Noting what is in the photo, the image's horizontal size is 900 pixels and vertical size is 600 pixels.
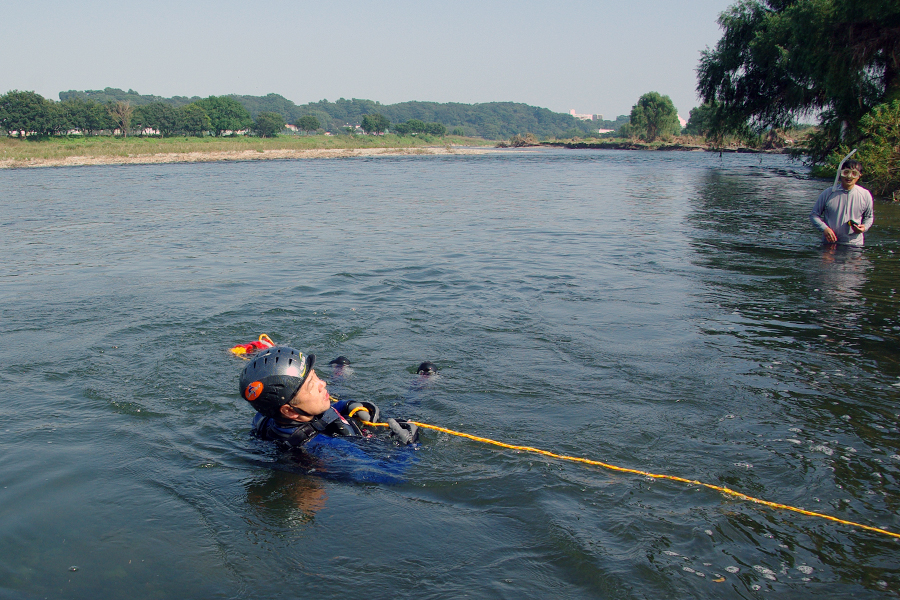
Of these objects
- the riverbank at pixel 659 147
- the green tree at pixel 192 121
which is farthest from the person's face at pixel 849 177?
the green tree at pixel 192 121

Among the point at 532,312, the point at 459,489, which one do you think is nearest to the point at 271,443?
the point at 459,489

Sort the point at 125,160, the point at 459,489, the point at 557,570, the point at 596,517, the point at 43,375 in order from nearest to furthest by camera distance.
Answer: the point at 557,570 → the point at 596,517 → the point at 459,489 → the point at 43,375 → the point at 125,160

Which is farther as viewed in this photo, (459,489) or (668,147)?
(668,147)

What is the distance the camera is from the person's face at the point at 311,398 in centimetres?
466

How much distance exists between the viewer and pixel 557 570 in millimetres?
3695

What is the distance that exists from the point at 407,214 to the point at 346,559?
19558 millimetres

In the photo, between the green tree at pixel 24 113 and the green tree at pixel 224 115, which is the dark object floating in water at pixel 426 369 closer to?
the green tree at pixel 24 113

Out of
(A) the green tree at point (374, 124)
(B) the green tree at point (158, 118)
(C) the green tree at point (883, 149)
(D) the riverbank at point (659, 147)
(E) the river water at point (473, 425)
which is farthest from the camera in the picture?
(A) the green tree at point (374, 124)

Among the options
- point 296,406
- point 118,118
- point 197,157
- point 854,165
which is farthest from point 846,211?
point 118,118

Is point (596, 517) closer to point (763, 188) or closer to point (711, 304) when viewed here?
point (711, 304)

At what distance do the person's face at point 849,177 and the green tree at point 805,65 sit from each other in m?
17.3

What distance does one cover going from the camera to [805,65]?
3034 centimetres

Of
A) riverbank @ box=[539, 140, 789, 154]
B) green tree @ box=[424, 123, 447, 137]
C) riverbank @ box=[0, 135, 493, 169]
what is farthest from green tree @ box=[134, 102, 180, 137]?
green tree @ box=[424, 123, 447, 137]

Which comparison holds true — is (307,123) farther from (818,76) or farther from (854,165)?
(854,165)
